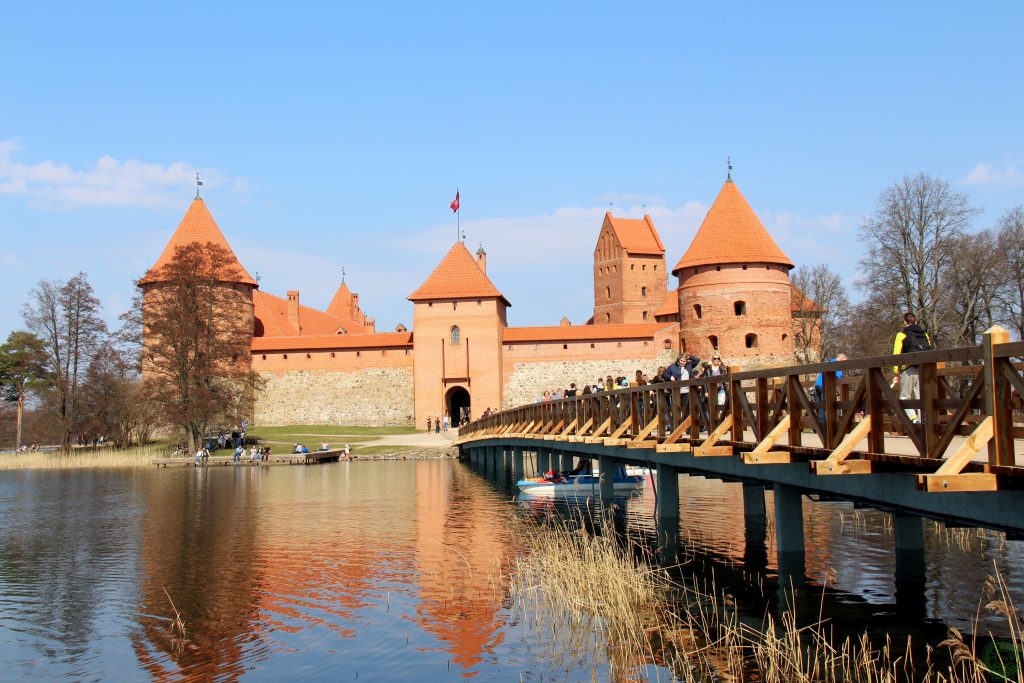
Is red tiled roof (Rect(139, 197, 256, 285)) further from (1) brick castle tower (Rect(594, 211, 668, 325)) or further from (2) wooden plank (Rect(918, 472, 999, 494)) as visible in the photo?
(2) wooden plank (Rect(918, 472, 999, 494))

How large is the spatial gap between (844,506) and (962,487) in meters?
12.0

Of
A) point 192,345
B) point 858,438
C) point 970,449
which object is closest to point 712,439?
point 858,438

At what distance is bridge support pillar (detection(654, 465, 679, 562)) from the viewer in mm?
13023

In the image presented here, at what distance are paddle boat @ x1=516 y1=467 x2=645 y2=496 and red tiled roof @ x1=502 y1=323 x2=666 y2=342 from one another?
24.5 meters

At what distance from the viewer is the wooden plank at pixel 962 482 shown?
5.27 m

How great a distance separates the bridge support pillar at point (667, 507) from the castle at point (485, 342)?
1117 inches

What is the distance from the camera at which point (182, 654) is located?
832 centimetres

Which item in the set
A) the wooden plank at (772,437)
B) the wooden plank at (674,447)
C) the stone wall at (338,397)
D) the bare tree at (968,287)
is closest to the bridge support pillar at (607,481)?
the wooden plank at (674,447)

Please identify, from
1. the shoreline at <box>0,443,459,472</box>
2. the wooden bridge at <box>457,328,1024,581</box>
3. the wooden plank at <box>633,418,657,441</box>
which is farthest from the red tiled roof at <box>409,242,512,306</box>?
the wooden plank at <box>633,418,657,441</box>

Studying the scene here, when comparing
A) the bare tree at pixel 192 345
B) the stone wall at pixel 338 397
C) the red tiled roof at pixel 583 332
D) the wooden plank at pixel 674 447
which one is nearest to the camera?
the wooden plank at pixel 674 447

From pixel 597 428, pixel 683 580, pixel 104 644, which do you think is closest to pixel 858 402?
pixel 683 580

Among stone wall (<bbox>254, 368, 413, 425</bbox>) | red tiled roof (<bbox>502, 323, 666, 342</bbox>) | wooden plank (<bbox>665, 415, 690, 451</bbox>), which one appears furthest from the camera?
stone wall (<bbox>254, 368, 413, 425</bbox>)

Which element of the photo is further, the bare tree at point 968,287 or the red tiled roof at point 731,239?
the red tiled roof at point 731,239

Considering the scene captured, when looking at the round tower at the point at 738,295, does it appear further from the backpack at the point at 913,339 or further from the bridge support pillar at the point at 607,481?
the backpack at the point at 913,339
